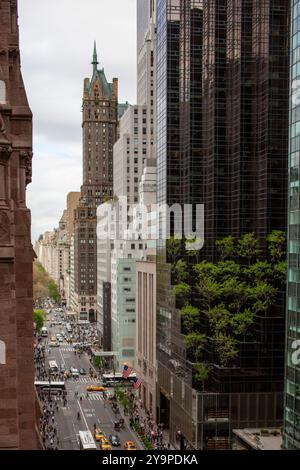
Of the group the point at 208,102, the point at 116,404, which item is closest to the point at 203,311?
the point at 208,102

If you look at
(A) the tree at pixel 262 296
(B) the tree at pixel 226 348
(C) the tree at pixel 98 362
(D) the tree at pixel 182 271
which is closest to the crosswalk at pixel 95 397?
Result: (C) the tree at pixel 98 362

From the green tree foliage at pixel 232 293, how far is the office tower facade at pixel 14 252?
96.7ft

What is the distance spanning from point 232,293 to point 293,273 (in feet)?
50.3

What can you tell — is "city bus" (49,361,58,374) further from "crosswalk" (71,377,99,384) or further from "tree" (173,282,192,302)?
"tree" (173,282,192,302)

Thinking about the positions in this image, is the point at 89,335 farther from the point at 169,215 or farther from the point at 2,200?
the point at 2,200

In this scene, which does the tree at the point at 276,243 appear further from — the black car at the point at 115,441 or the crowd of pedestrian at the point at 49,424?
the crowd of pedestrian at the point at 49,424

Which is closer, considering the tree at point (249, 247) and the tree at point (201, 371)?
the tree at point (201, 371)

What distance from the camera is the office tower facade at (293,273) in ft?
107

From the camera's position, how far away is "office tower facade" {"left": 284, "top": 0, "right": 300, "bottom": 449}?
107 ft

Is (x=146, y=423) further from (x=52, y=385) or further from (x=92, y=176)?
(x=92, y=176)

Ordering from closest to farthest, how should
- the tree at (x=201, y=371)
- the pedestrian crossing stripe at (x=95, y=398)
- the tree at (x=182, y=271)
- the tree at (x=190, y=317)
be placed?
the tree at (x=201, y=371) → the tree at (x=190, y=317) → the tree at (x=182, y=271) → the pedestrian crossing stripe at (x=95, y=398)

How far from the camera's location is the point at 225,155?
169ft

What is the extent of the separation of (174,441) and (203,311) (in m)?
11.8

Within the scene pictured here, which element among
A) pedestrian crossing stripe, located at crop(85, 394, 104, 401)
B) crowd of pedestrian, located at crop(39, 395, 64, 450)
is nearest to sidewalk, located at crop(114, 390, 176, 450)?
pedestrian crossing stripe, located at crop(85, 394, 104, 401)
